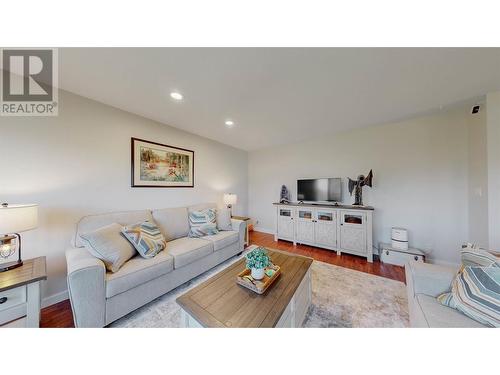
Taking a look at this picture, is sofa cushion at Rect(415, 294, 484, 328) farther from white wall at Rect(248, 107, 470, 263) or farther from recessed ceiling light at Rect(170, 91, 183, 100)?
recessed ceiling light at Rect(170, 91, 183, 100)

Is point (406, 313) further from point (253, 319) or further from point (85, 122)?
point (85, 122)

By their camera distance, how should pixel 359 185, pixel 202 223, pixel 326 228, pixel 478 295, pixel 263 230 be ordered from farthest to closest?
pixel 263 230 → pixel 326 228 → pixel 359 185 → pixel 202 223 → pixel 478 295

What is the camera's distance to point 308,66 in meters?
1.39

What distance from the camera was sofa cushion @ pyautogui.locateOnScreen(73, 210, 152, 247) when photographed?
5.47 feet

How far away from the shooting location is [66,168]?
174 centimetres

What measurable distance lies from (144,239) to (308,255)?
2533mm

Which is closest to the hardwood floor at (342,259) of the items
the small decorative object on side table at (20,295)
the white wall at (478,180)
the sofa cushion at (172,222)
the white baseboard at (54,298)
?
the white wall at (478,180)

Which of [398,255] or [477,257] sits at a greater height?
[477,257]

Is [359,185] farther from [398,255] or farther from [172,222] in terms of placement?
[172,222]

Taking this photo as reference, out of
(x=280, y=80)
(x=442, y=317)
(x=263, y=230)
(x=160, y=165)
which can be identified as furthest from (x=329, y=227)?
(x=160, y=165)

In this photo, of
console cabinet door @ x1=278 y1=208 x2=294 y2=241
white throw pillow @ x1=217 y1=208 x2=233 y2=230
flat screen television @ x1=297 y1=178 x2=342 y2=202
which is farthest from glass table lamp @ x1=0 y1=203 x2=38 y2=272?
flat screen television @ x1=297 y1=178 x2=342 y2=202

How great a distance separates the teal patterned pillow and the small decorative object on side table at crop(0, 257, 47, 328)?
4.78ft
